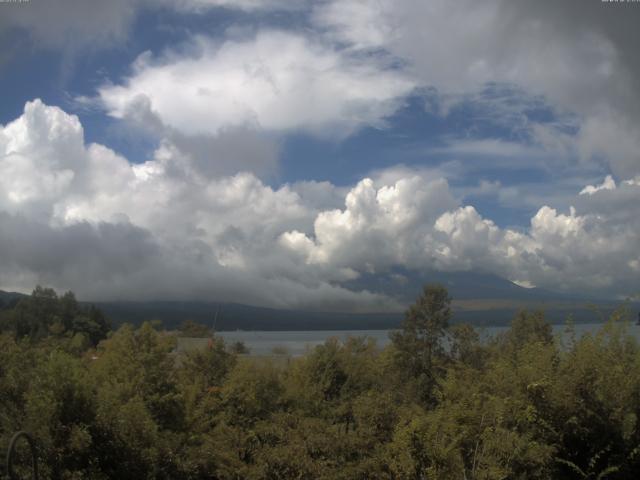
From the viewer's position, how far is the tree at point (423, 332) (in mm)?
37312

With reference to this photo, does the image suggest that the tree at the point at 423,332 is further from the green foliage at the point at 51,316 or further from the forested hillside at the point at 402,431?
the green foliage at the point at 51,316

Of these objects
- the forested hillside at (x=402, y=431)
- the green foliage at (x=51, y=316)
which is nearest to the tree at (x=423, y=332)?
the forested hillside at (x=402, y=431)

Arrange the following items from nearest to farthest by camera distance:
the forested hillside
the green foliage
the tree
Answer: the forested hillside < the tree < the green foliage

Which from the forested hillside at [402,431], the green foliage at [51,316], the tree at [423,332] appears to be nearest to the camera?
the forested hillside at [402,431]

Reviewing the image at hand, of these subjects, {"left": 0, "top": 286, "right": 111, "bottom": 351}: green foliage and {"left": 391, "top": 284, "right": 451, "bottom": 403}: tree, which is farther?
{"left": 0, "top": 286, "right": 111, "bottom": 351}: green foliage

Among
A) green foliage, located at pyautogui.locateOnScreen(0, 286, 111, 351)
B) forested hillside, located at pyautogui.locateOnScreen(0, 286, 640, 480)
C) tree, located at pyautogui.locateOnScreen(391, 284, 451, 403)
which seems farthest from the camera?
green foliage, located at pyautogui.locateOnScreen(0, 286, 111, 351)

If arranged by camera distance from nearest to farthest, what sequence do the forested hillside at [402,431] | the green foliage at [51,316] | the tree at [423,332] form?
the forested hillside at [402,431] < the tree at [423,332] < the green foliage at [51,316]

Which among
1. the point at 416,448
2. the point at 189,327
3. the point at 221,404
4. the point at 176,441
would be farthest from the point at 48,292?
the point at 416,448

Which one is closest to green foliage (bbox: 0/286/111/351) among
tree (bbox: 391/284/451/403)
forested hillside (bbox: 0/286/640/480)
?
tree (bbox: 391/284/451/403)

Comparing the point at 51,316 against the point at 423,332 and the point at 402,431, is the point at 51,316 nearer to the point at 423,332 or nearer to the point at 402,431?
the point at 423,332

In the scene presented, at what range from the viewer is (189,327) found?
88.8 m

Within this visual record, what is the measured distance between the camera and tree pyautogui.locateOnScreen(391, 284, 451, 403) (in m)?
37.3

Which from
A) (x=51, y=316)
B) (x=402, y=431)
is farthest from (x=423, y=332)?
(x=51, y=316)

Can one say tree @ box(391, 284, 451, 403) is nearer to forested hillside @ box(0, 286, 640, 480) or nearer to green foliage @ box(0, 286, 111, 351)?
forested hillside @ box(0, 286, 640, 480)
